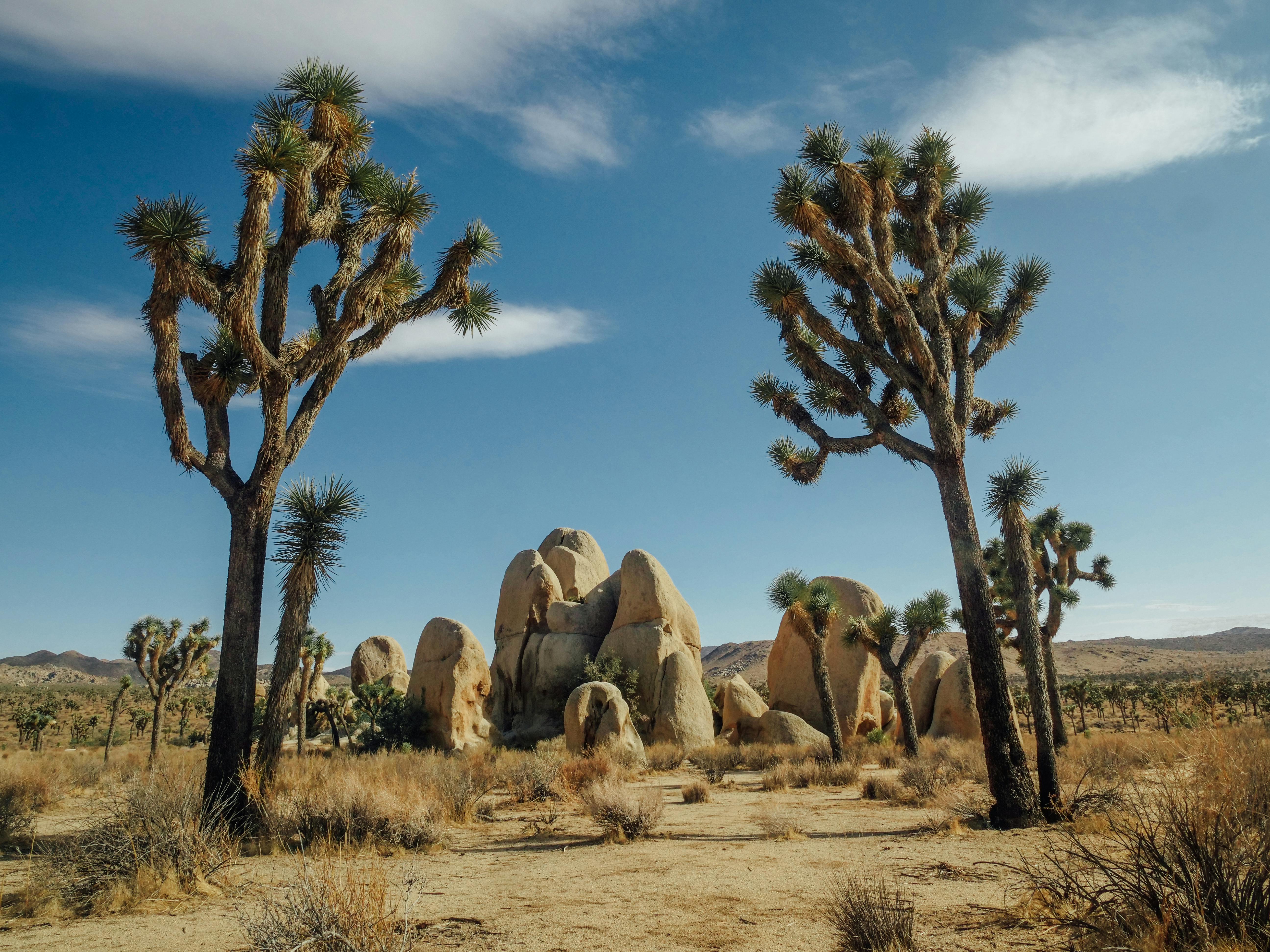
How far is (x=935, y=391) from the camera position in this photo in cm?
1052

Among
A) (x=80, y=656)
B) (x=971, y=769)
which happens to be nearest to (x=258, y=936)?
(x=971, y=769)

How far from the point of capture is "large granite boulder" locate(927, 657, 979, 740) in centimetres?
2434

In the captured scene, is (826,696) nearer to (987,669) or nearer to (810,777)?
(810,777)

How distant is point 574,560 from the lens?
103ft

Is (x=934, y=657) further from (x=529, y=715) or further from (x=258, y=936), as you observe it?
(x=258, y=936)

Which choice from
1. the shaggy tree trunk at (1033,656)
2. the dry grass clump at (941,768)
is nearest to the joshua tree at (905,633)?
the dry grass clump at (941,768)

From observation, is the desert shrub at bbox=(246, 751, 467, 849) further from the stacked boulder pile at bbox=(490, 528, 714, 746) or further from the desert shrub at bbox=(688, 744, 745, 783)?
the stacked boulder pile at bbox=(490, 528, 714, 746)

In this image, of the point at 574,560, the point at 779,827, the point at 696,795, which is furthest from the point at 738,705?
the point at 779,827

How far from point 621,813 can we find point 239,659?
16.3 feet

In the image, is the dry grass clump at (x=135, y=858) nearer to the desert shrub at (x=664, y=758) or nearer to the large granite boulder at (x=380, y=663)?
the desert shrub at (x=664, y=758)

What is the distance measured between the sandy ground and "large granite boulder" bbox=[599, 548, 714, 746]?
14.3 meters

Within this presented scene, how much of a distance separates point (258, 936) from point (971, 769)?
1444cm

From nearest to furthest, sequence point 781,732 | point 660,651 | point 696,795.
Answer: point 696,795 < point 781,732 < point 660,651

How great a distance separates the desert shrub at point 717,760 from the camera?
1598cm
